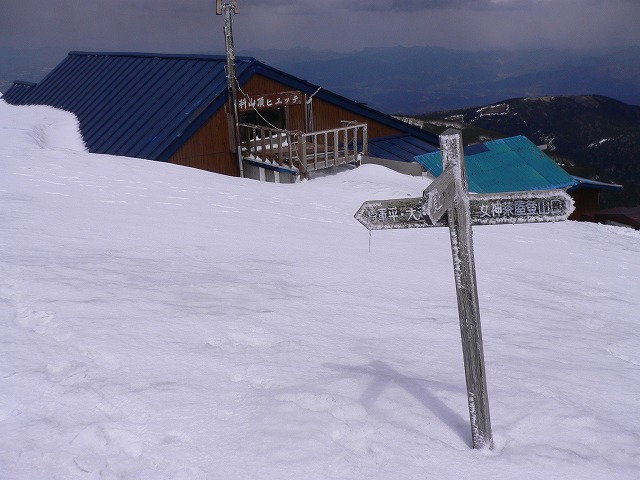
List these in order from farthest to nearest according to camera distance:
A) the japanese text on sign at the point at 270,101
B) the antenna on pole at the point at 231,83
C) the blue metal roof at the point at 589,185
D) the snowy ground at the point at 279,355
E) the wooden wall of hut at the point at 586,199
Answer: the wooden wall of hut at the point at 586,199
the blue metal roof at the point at 589,185
the japanese text on sign at the point at 270,101
the antenna on pole at the point at 231,83
the snowy ground at the point at 279,355

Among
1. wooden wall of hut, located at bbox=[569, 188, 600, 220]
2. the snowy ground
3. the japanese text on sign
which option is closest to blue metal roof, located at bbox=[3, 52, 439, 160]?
the japanese text on sign

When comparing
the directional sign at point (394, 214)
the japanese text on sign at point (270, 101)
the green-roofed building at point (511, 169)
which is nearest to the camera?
the directional sign at point (394, 214)

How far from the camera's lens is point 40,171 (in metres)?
12.0

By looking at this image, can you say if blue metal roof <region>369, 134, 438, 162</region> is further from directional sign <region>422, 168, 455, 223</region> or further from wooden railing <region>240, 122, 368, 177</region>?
directional sign <region>422, 168, 455, 223</region>

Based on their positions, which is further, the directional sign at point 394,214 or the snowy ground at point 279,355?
the directional sign at point 394,214

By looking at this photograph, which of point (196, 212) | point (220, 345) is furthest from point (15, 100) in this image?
point (220, 345)

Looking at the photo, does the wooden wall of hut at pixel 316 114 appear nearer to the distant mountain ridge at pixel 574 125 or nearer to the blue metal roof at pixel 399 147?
the blue metal roof at pixel 399 147

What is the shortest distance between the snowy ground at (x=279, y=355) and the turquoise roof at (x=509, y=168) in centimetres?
1107

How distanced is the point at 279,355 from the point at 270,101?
50.4ft

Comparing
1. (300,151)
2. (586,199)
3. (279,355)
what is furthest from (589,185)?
(279,355)

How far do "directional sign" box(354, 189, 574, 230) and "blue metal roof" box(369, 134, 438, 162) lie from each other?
1715 cm

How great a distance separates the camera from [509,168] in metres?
22.4

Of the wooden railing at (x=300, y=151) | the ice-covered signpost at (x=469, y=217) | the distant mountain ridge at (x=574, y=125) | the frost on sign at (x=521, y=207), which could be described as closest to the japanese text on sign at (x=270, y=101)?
the wooden railing at (x=300, y=151)

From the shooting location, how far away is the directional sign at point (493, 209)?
3.73 metres
